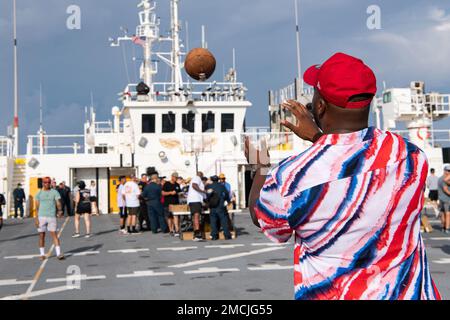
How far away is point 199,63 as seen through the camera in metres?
15.6

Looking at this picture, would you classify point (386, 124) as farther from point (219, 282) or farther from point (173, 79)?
point (219, 282)

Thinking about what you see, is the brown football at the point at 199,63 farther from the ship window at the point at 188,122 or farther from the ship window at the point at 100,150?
the ship window at the point at 100,150

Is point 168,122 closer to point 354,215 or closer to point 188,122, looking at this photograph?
point 188,122

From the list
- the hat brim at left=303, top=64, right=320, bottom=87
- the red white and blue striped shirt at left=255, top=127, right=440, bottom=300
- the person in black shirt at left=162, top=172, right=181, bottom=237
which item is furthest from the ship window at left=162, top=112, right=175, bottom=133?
the red white and blue striped shirt at left=255, top=127, right=440, bottom=300

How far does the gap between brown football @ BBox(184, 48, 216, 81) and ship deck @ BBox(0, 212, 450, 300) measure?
4.24 meters

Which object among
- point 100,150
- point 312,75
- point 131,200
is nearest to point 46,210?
point 131,200

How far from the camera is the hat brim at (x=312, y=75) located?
7.69 feet

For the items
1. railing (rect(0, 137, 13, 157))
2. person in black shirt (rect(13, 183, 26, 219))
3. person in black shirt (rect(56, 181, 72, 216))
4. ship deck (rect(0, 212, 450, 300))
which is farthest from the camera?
Answer: railing (rect(0, 137, 13, 157))

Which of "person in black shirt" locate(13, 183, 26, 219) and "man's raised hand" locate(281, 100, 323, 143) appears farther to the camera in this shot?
"person in black shirt" locate(13, 183, 26, 219)

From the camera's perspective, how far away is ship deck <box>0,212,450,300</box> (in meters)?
8.48

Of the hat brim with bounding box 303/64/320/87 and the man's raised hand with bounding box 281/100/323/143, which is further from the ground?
the hat brim with bounding box 303/64/320/87

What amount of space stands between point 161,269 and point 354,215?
901 cm

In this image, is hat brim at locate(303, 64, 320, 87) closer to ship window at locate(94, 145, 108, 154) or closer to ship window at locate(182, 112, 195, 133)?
ship window at locate(182, 112, 195, 133)
